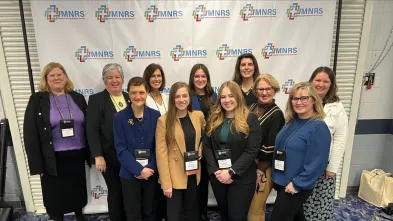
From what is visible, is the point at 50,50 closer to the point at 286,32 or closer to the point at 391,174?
the point at 286,32

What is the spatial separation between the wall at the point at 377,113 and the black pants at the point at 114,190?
9.77 feet

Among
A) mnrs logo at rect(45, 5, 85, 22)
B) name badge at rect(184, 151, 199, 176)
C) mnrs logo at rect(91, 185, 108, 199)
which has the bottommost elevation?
mnrs logo at rect(91, 185, 108, 199)

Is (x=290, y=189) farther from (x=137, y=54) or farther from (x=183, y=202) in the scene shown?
(x=137, y=54)

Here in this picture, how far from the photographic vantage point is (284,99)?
10.2 feet

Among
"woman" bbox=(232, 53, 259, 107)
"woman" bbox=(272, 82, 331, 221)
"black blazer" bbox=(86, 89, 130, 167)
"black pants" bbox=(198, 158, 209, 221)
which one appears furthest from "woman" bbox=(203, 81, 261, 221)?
"black blazer" bbox=(86, 89, 130, 167)

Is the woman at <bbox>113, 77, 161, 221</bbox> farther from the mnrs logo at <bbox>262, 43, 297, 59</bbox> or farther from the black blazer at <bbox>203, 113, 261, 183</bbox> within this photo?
the mnrs logo at <bbox>262, 43, 297, 59</bbox>

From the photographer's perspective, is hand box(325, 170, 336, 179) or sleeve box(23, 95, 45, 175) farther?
sleeve box(23, 95, 45, 175)

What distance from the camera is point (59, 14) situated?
2686 millimetres

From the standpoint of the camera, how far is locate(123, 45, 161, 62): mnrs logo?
284 centimetres

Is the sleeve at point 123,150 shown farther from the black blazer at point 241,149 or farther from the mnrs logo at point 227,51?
the mnrs logo at point 227,51

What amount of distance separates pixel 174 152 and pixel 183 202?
1.72 feet

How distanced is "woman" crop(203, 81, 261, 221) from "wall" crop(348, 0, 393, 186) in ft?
6.71

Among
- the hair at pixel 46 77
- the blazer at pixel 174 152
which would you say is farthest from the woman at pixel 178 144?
the hair at pixel 46 77

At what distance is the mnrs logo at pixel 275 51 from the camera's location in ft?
9.64
